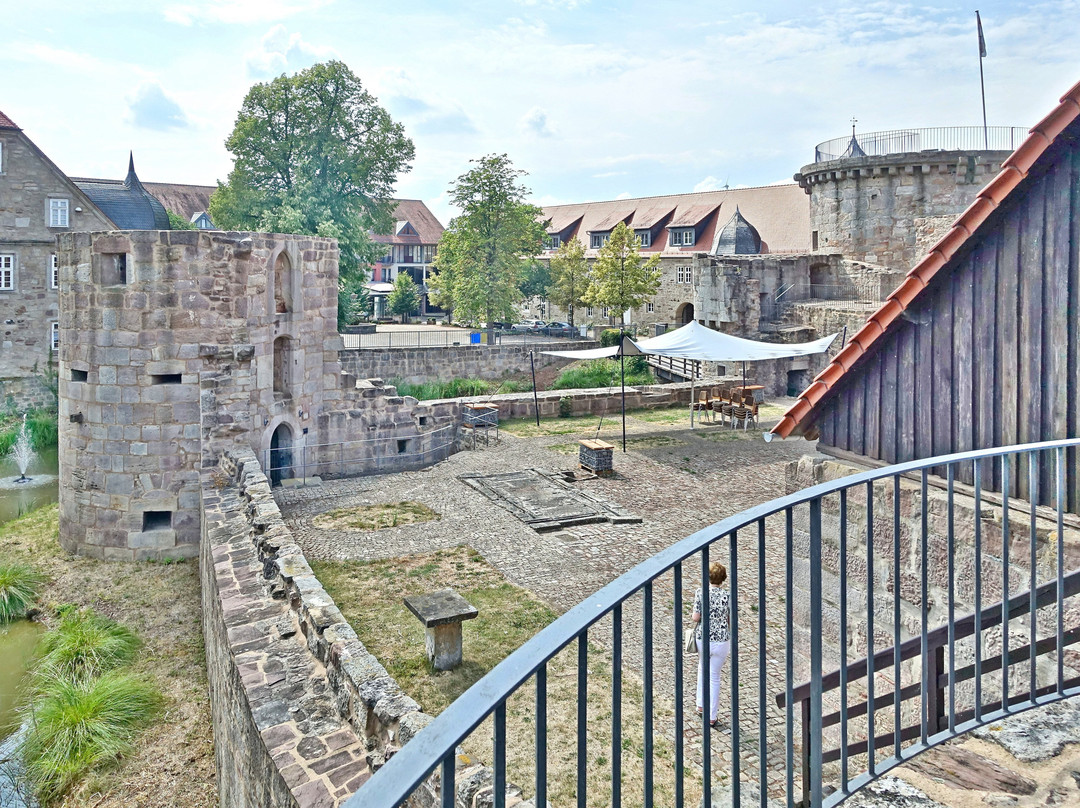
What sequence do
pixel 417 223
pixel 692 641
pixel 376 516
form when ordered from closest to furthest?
pixel 692 641
pixel 376 516
pixel 417 223

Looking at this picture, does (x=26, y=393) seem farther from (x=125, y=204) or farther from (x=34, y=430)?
(x=125, y=204)

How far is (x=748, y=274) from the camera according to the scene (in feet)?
97.5

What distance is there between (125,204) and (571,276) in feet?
68.6

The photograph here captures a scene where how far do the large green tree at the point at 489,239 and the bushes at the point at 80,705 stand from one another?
27.3m

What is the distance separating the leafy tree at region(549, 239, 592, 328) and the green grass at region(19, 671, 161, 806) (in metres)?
36.9

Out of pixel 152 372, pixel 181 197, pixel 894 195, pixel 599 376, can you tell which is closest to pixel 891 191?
pixel 894 195

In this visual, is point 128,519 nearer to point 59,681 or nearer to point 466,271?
point 59,681

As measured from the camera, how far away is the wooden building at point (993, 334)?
474cm

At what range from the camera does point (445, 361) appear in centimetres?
3030

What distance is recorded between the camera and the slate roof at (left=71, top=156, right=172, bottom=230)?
3588 cm

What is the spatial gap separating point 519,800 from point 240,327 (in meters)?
10.4

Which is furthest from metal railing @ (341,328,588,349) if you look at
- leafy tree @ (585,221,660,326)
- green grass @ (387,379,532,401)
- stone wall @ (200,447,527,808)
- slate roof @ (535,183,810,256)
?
stone wall @ (200,447,527,808)

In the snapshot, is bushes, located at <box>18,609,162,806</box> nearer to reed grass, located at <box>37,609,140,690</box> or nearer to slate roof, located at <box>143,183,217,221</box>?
reed grass, located at <box>37,609,140,690</box>

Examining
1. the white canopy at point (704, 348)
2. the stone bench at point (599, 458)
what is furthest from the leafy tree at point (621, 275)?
the stone bench at point (599, 458)
